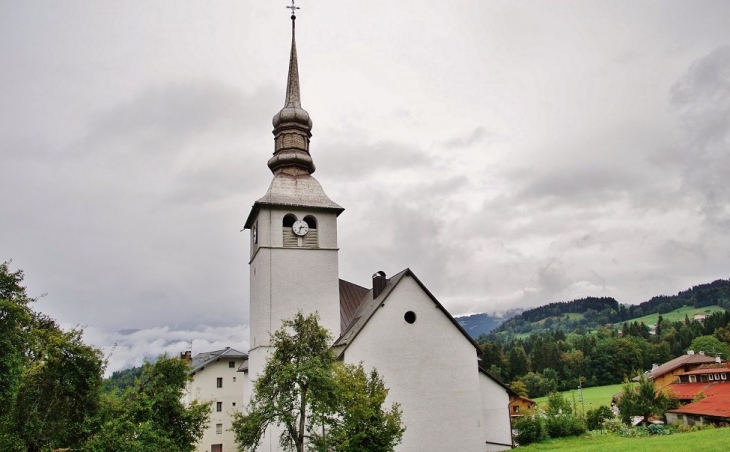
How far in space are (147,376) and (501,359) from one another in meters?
92.0

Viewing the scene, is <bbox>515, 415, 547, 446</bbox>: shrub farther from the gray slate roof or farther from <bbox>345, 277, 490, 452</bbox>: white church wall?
the gray slate roof

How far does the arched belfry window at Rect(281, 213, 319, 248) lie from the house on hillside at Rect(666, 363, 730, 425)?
31.9 m

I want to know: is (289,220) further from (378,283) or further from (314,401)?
(314,401)

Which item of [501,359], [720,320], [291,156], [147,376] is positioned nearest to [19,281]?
[147,376]

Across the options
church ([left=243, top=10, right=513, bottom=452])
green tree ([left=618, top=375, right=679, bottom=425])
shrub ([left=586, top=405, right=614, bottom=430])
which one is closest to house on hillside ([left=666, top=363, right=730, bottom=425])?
green tree ([left=618, top=375, right=679, bottom=425])

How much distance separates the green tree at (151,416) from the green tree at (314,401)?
2.04 m

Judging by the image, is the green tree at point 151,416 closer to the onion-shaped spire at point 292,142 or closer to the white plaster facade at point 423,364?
the white plaster facade at point 423,364

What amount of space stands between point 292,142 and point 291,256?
7.95 meters

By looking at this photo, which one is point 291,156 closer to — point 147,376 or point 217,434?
point 147,376

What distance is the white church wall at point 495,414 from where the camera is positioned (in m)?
32.1

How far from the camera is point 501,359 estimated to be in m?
104

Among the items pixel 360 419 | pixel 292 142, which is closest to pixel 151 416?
pixel 360 419

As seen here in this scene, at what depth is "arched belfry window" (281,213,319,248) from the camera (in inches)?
1297

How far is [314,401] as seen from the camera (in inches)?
842
